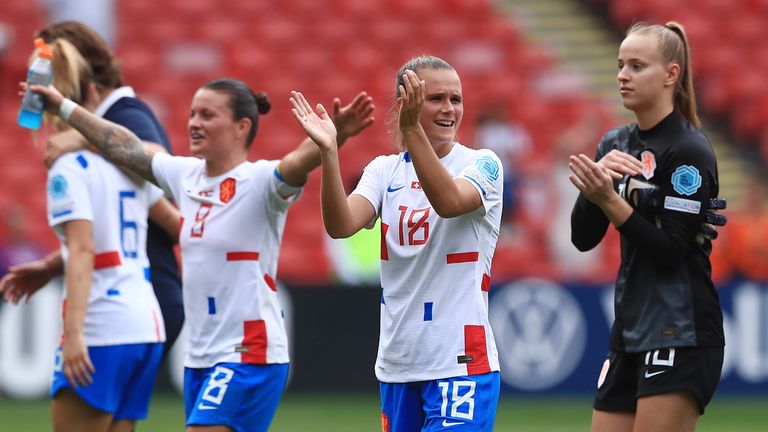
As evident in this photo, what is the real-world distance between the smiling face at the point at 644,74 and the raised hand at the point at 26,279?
288 centimetres

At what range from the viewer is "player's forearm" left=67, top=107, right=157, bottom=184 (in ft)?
17.1

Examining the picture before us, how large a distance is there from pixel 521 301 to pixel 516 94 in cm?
498

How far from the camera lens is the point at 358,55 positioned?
15.8 m

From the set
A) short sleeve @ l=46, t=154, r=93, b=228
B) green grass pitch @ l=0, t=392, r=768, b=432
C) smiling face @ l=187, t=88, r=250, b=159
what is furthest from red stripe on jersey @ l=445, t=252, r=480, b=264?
green grass pitch @ l=0, t=392, r=768, b=432

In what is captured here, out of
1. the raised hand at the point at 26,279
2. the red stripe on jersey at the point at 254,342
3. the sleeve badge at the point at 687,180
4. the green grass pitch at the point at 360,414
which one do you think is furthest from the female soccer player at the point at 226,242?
the green grass pitch at the point at 360,414

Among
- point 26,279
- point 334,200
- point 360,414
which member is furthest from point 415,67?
point 360,414

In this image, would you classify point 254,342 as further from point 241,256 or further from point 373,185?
point 373,185

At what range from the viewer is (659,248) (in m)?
4.60

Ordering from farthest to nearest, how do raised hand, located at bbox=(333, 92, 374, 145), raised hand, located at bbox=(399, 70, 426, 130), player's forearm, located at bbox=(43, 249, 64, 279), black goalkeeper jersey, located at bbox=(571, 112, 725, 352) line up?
player's forearm, located at bbox=(43, 249, 64, 279), raised hand, located at bbox=(333, 92, 374, 145), black goalkeeper jersey, located at bbox=(571, 112, 725, 352), raised hand, located at bbox=(399, 70, 426, 130)

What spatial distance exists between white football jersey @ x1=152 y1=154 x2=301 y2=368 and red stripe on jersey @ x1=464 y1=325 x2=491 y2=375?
3.32ft

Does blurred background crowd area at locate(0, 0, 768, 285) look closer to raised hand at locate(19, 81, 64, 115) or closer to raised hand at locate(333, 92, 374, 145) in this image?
raised hand at locate(19, 81, 64, 115)

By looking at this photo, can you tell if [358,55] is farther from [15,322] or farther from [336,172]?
[336,172]

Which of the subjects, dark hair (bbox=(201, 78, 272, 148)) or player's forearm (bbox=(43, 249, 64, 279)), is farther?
player's forearm (bbox=(43, 249, 64, 279))

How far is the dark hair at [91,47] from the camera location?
18.0 feet
